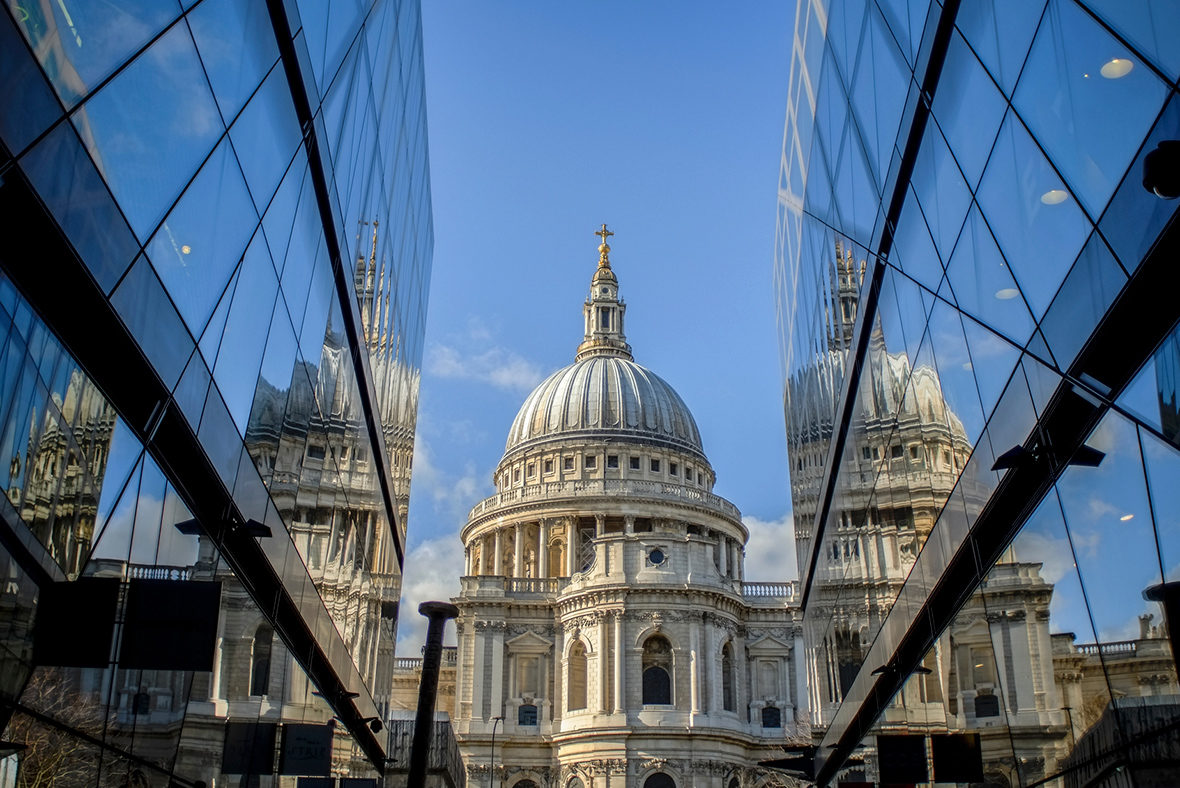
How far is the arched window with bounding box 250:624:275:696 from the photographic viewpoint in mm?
17016

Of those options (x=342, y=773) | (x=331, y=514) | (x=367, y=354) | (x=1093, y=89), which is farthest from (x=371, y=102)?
(x=1093, y=89)

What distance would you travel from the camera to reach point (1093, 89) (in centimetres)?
955

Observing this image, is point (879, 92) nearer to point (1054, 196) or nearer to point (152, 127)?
point (1054, 196)

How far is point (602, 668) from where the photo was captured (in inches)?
2803

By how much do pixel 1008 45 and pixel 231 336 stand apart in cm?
964

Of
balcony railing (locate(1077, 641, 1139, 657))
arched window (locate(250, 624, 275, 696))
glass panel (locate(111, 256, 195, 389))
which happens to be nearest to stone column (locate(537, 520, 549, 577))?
arched window (locate(250, 624, 275, 696))

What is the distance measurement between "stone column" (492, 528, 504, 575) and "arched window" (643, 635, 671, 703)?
79.6 feet

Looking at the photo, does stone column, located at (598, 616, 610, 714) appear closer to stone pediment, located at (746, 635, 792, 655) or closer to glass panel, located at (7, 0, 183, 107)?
stone pediment, located at (746, 635, 792, 655)

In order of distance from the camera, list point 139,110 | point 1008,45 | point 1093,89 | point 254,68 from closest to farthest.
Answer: point 1093,89 → point 139,110 → point 1008,45 → point 254,68

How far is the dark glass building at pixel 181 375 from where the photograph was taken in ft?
29.7

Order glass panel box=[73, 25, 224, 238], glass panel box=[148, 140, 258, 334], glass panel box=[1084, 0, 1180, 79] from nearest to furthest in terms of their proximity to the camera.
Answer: glass panel box=[1084, 0, 1180, 79] < glass panel box=[73, 25, 224, 238] < glass panel box=[148, 140, 258, 334]

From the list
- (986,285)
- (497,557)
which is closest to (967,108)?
(986,285)

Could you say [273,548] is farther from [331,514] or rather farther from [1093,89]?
[1093,89]

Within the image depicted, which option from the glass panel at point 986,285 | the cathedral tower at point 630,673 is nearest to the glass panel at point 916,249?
the glass panel at point 986,285
